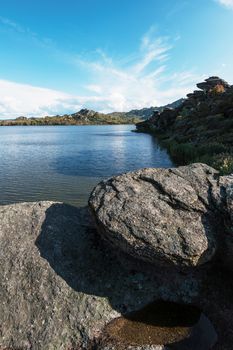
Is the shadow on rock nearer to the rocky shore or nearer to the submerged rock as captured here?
the rocky shore

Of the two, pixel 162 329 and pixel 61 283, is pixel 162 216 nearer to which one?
pixel 162 329

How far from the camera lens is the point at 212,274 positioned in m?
11.7

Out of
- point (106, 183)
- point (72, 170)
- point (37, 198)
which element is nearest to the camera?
point (106, 183)

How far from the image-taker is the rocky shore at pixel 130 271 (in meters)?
10.0

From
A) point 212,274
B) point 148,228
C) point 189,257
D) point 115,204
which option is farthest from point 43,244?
point 212,274

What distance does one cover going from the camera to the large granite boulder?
10.3m

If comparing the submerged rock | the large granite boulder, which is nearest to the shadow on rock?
the submerged rock

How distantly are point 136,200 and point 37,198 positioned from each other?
18032 mm

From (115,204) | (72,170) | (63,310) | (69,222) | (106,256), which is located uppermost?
(115,204)

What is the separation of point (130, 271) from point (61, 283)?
2388 millimetres

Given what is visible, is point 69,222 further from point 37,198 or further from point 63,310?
point 37,198

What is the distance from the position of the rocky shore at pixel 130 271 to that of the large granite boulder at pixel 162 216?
0.03m

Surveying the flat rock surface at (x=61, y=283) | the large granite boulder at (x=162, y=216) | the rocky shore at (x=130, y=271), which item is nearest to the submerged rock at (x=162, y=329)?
the rocky shore at (x=130, y=271)

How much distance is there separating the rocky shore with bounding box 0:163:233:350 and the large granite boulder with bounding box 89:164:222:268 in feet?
0.11
